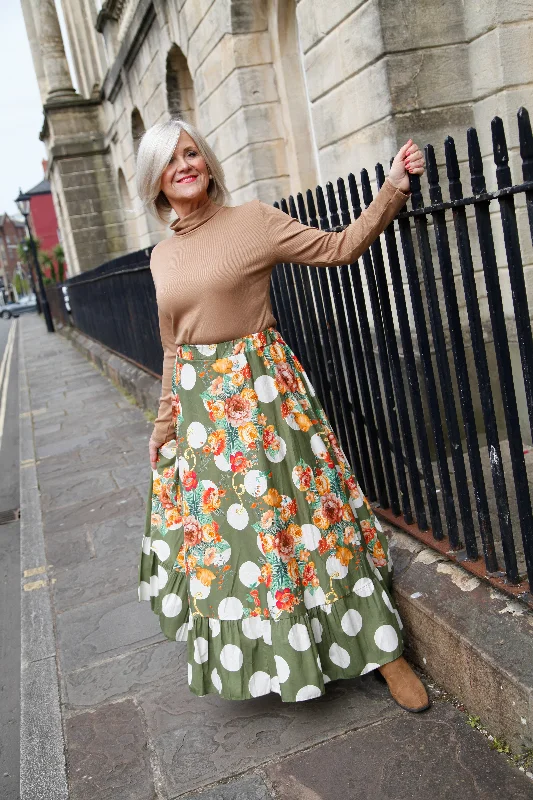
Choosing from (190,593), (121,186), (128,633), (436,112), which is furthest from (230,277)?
(121,186)

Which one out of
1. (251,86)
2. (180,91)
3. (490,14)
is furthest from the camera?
(180,91)

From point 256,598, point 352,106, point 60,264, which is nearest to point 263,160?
point 352,106

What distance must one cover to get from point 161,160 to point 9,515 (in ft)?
14.5

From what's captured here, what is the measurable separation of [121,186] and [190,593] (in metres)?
19.7

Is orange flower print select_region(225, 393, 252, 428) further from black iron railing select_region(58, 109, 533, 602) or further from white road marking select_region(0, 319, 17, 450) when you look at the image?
white road marking select_region(0, 319, 17, 450)

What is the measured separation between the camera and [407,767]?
2408mm

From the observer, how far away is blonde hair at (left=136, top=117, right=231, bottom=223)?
2633 millimetres

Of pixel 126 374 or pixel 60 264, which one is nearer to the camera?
pixel 126 374

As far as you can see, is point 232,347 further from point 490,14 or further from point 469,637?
point 490,14

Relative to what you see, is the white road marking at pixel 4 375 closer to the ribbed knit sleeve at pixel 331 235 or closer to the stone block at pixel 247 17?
the stone block at pixel 247 17

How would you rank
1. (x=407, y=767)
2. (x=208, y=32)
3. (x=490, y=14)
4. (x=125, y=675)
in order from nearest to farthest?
(x=407, y=767)
(x=125, y=675)
(x=490, y=14)
(x=208, y=32)

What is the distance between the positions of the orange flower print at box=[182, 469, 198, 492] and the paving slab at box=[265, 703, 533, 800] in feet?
3.06

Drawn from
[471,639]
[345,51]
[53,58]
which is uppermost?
[53,58]

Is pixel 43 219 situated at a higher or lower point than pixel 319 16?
higher
